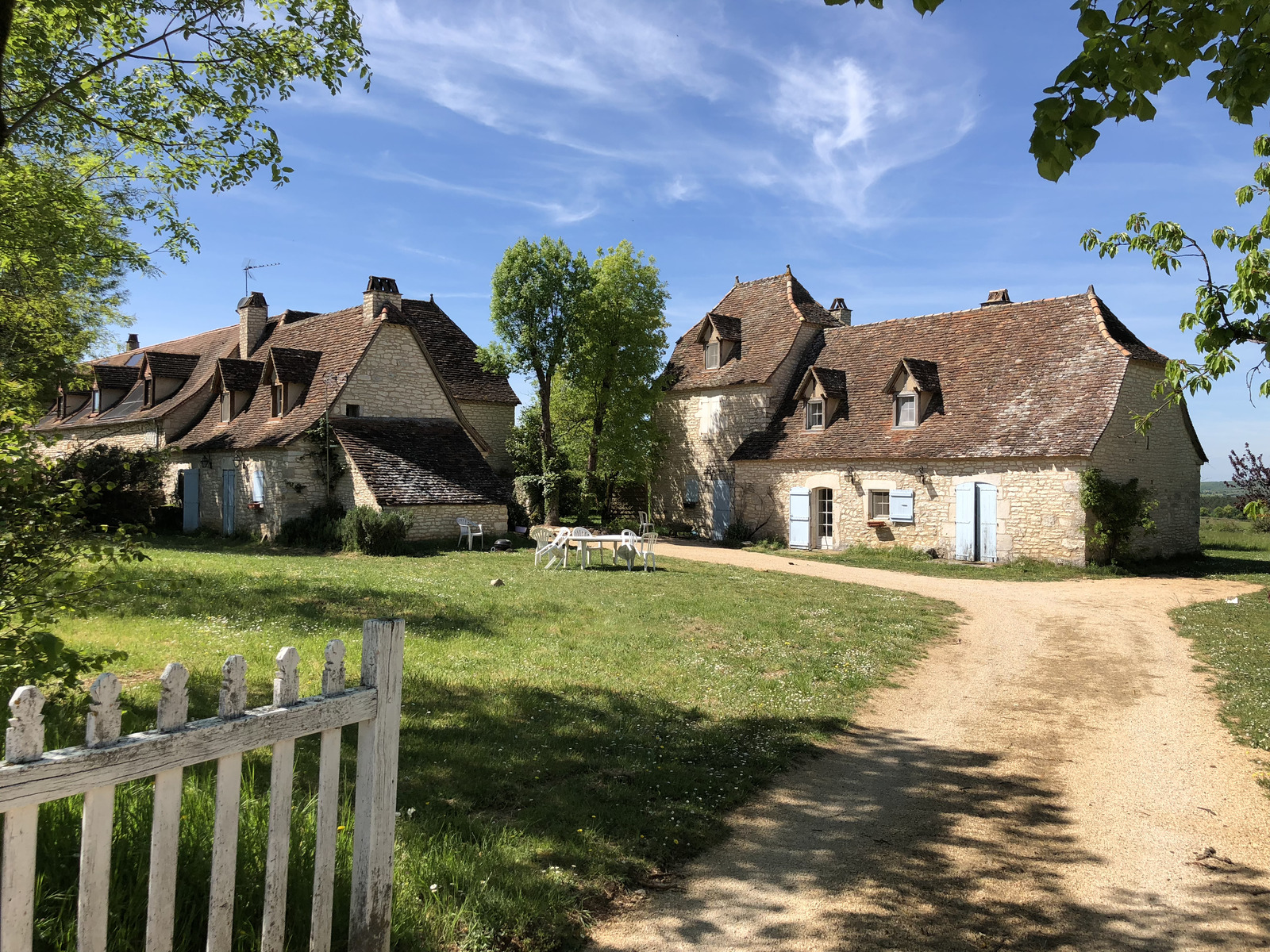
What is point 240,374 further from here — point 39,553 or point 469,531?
point 39,553

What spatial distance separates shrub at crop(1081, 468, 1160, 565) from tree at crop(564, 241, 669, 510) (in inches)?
556

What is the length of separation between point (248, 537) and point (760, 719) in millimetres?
20841

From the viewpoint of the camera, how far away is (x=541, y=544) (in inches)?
770

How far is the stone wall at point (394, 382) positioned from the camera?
23750 millimetres

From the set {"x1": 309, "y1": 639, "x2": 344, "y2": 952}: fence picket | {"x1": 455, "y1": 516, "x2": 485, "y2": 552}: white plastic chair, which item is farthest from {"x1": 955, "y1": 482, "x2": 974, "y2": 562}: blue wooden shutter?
{"x1": 309, "y1": 639, "x2": 344, "y2": 952}: fence picket

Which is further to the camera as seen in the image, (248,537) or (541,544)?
(248,537)

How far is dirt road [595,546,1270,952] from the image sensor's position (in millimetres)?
3818

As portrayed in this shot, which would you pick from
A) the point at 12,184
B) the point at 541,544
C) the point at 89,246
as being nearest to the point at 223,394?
the point at 541,544

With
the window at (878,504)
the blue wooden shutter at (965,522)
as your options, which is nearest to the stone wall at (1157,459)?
the blue wooden shutter at (965,522)

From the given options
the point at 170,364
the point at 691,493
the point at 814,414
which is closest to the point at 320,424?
the point at 170,364

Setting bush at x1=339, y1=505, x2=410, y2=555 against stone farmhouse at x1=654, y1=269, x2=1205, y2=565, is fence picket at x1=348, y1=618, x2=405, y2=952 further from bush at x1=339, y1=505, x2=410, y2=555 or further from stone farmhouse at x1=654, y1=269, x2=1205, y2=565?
stone farmhouse at x1=654, y1=269, x2=1205, y2=565

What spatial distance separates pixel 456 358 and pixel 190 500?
10575mm

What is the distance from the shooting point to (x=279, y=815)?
106 inches

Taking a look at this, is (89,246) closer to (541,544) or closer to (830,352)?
(541,544)
